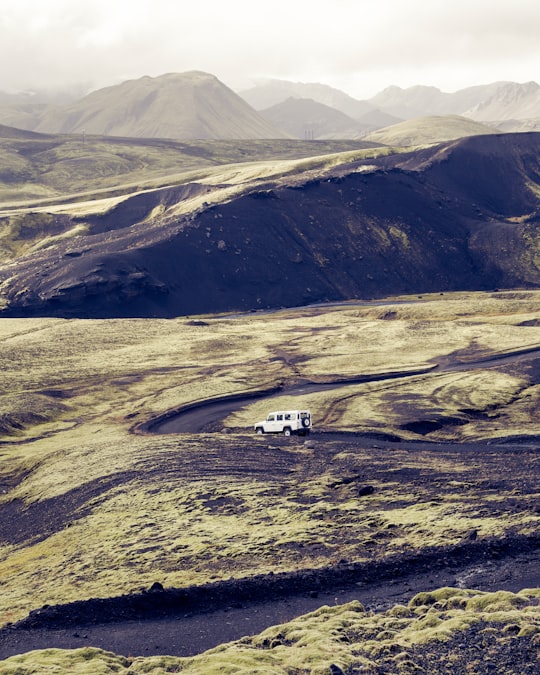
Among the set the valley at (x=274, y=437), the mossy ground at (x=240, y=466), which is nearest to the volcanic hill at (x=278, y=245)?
the valley at (x=274, y=437)

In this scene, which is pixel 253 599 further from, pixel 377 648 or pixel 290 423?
pixel 290 423

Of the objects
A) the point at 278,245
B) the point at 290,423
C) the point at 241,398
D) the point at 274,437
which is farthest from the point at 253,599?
the point at 278,245

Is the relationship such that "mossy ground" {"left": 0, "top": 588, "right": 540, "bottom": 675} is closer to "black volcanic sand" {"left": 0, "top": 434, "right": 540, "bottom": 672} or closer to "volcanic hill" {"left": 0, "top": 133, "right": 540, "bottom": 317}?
"black volcanic sand" {"left": 0, "top": 434, "right": 540, "bottom": 672}

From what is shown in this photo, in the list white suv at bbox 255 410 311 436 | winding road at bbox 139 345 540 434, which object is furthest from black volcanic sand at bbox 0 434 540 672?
winding road at bbox 139 345 540 434

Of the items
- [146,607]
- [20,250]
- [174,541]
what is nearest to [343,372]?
[174,541]

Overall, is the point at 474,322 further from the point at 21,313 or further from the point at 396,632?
the point at 396,632
